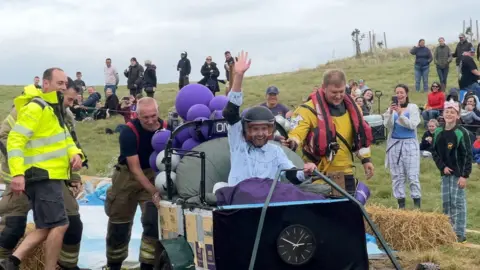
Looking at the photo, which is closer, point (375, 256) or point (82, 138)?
point (375, 256)

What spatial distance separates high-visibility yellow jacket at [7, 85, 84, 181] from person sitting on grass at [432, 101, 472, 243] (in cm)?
476

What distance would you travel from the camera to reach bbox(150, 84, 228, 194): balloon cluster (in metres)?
6.74

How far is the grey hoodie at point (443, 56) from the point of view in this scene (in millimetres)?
23562

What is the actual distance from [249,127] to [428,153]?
10.5 metres

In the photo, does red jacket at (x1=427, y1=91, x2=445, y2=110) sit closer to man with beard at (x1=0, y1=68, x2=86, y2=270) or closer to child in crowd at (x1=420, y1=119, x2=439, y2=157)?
child in crowd at (x1=420, y1=119, x2=439, y2=157)

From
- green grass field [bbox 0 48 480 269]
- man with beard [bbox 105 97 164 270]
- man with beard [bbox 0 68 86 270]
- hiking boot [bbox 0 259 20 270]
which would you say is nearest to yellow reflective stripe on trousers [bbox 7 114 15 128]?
man with beard [bbox 0 68 86 270]

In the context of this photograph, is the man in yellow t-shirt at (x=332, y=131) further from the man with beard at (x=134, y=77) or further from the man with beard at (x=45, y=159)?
the man with beard at (x=134, y=77)

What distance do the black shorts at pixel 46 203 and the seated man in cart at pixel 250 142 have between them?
1694 mm

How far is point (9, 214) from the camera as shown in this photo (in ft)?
23.5

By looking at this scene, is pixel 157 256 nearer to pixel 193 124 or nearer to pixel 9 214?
pixel 193 124

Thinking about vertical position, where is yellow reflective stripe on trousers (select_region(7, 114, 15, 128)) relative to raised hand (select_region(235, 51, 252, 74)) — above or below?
below

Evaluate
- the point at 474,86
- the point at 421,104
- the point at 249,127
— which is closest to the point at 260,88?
the point at 421,104

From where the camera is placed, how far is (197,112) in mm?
7164

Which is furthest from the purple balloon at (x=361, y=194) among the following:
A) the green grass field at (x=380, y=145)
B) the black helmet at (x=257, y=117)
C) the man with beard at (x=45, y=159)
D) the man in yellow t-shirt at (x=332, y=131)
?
the man with beard at (x=45, y=159)
